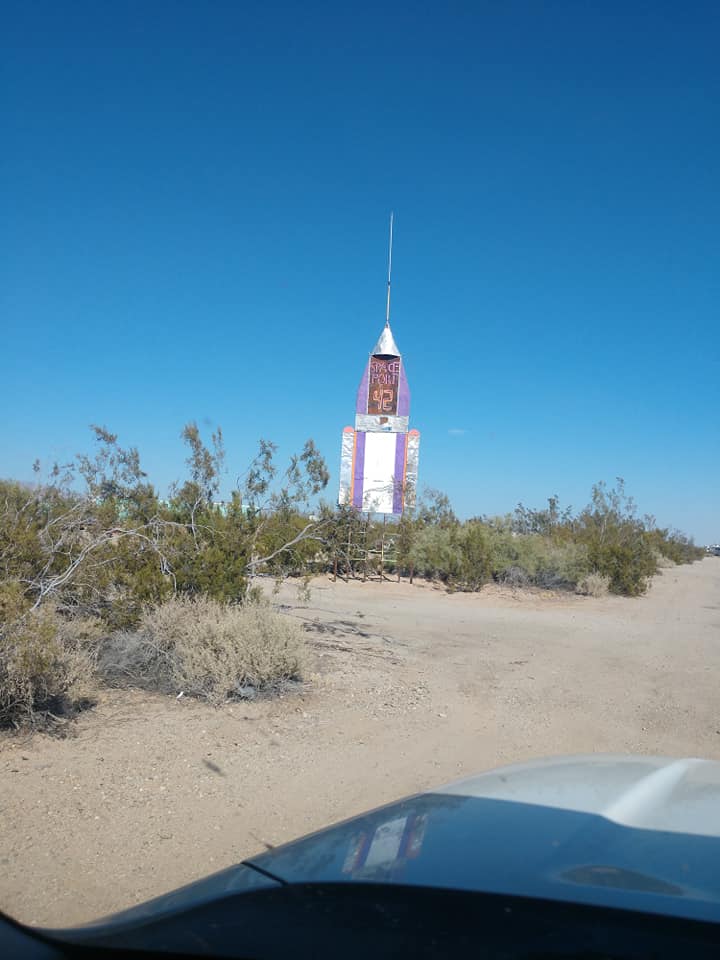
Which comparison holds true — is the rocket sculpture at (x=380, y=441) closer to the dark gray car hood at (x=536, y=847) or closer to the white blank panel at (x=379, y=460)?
the white blank panel at (x=379, y=460)

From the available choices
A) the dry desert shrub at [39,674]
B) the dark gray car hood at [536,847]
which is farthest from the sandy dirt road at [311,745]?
the dark gray car hood at [536,847]

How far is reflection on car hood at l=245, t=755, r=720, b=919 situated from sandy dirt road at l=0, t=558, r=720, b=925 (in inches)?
77.7

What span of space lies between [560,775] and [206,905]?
1.80m

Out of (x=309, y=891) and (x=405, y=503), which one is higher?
(x=405, y=503)

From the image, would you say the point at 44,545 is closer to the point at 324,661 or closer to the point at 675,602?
the point at 324,661

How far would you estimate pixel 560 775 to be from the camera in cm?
326

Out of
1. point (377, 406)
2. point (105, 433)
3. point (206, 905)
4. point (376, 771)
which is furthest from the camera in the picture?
point (377, 406)

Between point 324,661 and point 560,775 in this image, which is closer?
point 560,775

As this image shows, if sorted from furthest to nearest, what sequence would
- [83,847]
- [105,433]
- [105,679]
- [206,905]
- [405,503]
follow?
[405,503] → [105,433] → [105,679] → [83,847] → [206,905]

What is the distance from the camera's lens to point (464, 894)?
6.39 ft

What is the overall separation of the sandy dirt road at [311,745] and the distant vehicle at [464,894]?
2061 mm

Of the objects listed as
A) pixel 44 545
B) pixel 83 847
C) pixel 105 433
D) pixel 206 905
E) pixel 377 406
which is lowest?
pixel 83 847

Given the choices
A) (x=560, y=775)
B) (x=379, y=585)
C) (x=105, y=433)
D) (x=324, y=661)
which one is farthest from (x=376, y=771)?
(x=379, y=585)

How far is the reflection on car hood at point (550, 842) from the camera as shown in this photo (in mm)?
1987
